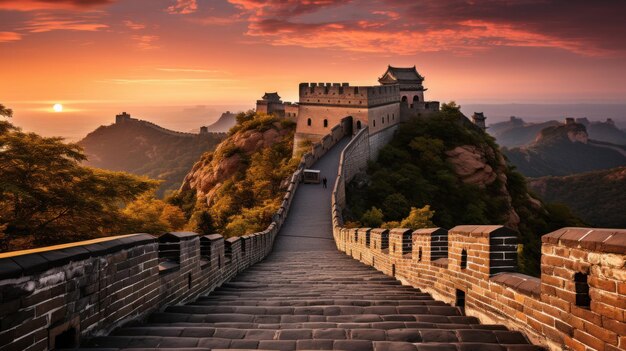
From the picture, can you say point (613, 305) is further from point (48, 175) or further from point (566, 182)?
point (566, 182)

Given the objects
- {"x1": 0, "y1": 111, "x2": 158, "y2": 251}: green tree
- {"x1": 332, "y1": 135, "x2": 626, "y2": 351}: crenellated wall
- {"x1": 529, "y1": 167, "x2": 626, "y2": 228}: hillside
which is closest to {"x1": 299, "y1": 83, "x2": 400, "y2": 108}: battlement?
{"x1": 0, "y1": 111, "x2": 158, "y2": 251}: green tree

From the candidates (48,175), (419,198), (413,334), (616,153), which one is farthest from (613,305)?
(616,153)

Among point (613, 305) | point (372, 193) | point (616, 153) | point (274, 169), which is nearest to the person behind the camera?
point (613, 305)

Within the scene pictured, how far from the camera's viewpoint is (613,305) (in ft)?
13.3

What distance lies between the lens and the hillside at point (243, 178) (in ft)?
109

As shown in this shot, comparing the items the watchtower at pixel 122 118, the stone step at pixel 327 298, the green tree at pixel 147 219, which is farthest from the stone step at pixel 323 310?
the watchtower at pixel 122 118

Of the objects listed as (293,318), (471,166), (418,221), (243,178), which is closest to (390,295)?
(293,318)

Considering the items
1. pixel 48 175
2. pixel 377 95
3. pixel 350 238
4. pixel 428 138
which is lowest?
pixel 350 238

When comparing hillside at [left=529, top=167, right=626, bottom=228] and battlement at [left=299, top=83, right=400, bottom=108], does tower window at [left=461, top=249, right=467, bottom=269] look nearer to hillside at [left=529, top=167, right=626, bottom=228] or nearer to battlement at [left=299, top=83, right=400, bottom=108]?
battlement at [left=299, top=83, right=400, bottom=108]

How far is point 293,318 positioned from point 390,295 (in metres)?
2.56

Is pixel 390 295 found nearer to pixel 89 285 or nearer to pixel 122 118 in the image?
pixel 89 285

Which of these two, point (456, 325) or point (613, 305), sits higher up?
point (613, 305)

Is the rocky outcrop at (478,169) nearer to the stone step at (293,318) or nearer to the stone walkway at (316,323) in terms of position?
the stone walkway at (316,323)

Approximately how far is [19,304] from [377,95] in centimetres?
4932
